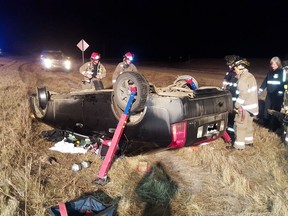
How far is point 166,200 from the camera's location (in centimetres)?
448

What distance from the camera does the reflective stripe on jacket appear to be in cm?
653

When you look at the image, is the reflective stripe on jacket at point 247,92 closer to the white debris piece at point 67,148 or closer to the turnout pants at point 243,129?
the turnout pants at point 243,129

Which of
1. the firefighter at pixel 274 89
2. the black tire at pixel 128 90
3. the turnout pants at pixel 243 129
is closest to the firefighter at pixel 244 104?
the turnout pants at pixel 243 129

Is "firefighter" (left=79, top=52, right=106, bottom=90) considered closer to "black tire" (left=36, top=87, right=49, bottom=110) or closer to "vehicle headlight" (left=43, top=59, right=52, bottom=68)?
"black tire" (left=36, top=87, right=49, bottom=110)

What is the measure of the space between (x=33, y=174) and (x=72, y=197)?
2.78 ft

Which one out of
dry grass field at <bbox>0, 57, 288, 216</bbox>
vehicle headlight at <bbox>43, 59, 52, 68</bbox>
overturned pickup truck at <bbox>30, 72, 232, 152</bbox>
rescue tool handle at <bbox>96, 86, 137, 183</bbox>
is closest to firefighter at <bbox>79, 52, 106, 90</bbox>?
dry grass field at <bbox>0, 57, 288, 216</bbox>

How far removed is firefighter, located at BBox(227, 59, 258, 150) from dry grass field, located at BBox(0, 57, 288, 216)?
8.8 inches

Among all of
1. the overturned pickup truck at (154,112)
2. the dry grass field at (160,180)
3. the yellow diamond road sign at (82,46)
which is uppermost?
the yellow diamond road sign at (82,46)

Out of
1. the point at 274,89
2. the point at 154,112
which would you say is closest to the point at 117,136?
the point at 154,112

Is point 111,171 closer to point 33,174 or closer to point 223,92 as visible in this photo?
point 33,174

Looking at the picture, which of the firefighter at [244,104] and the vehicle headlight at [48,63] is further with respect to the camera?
the vehicle headlight at [48,63]

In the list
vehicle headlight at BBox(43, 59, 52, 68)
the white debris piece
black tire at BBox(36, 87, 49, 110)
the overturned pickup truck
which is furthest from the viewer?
vehicle headlight at BBox(43, 59, 52, 68)

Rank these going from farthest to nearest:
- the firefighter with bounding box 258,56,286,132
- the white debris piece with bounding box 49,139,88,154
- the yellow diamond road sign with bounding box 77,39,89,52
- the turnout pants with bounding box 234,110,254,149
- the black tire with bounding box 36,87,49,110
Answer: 1. the yellow diamond road sign with bounding box 77,39,89,52
2. the firefighter with bounding box 258,56,286,132
3. the turnout pants with bounding box 234,110,254,149
4. the black tire with bounding box 36,87,49,110
5. the white debris piece with bounding box 49,139,88,154

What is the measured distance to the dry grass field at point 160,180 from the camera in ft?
13.9
